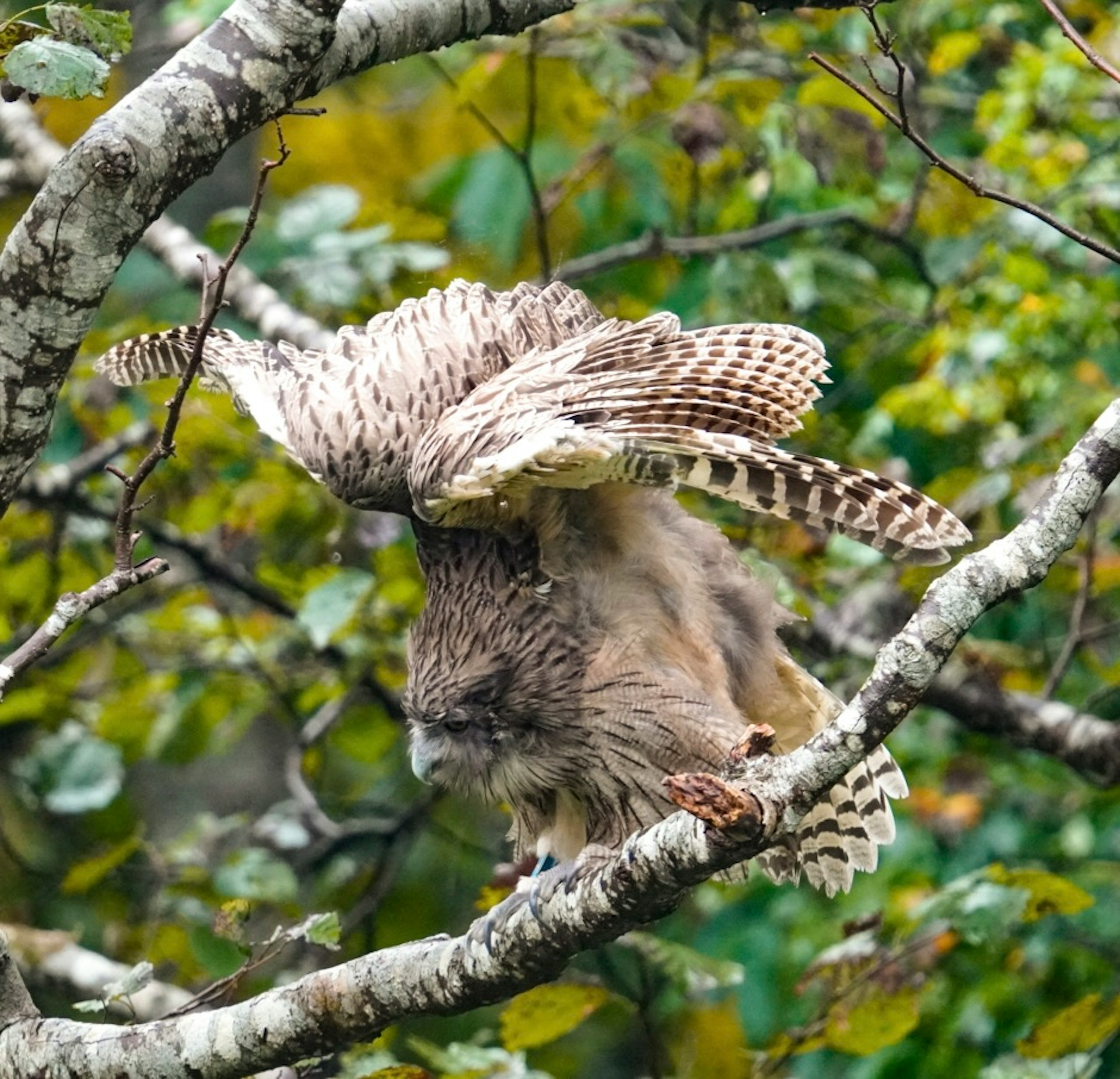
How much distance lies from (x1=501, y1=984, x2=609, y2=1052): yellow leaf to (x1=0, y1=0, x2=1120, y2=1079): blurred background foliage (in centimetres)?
3

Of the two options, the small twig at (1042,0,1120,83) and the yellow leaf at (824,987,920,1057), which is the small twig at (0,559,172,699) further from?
the yellow leaf at (824,987,920,1057)

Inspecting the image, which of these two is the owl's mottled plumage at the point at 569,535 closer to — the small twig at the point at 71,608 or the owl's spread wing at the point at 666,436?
the owl's spread wing at the point at 666,436

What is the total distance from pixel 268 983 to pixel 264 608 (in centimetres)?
131

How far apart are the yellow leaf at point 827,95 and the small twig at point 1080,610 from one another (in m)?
1.27

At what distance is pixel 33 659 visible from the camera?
2561 millimetres

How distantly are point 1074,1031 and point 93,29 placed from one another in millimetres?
2824

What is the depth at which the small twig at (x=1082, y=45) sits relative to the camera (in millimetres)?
2515

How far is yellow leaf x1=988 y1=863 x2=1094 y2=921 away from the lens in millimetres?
3605

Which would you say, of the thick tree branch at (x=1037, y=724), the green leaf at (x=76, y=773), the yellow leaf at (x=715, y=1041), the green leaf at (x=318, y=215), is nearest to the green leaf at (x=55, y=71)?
the green leaf at (x=318, y=215)

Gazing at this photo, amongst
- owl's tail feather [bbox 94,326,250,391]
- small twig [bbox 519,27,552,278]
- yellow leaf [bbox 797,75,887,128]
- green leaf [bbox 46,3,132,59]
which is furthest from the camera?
small twig [bbox 519,27,552,278]

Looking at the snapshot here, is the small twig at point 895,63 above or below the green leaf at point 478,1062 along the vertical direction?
above

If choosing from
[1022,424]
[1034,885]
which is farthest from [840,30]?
[1034,885]

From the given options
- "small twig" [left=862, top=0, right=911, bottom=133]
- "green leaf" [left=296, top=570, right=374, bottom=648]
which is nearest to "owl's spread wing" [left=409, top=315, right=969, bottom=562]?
"small twig" [left=862, top=0, right=911, bottom=133]

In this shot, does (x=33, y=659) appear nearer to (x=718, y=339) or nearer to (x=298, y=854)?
(x=718, y=339)
